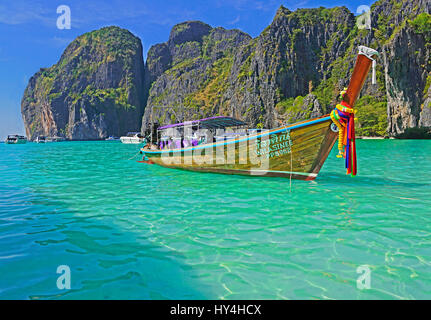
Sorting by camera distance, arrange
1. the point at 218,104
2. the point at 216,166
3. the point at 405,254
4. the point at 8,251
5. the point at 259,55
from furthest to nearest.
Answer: the point at 218,104 → the point at 259,55 → the point at 216,166 → the point at 8,251 → the point at 405,254

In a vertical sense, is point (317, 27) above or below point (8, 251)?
above

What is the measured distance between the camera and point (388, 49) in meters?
75.7

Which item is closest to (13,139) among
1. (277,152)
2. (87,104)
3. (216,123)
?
(87,104)

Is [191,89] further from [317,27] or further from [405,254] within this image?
[405,254]

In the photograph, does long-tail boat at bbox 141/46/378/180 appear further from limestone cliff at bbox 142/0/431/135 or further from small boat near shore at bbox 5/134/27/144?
small boat near shore at bbox 5/134/27/144

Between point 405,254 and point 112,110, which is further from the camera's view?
point 112,110

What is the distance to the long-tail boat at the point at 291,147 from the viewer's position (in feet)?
32.4

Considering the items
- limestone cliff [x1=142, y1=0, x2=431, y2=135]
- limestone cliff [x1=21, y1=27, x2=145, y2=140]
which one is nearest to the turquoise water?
limestone cliff [x1=142, y1=0, x2=431, y2=135]

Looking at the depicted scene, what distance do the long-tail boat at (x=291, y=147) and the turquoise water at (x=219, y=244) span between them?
186 centimetres

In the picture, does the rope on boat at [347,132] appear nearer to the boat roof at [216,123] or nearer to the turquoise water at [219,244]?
the turquoise water at [219,244]
